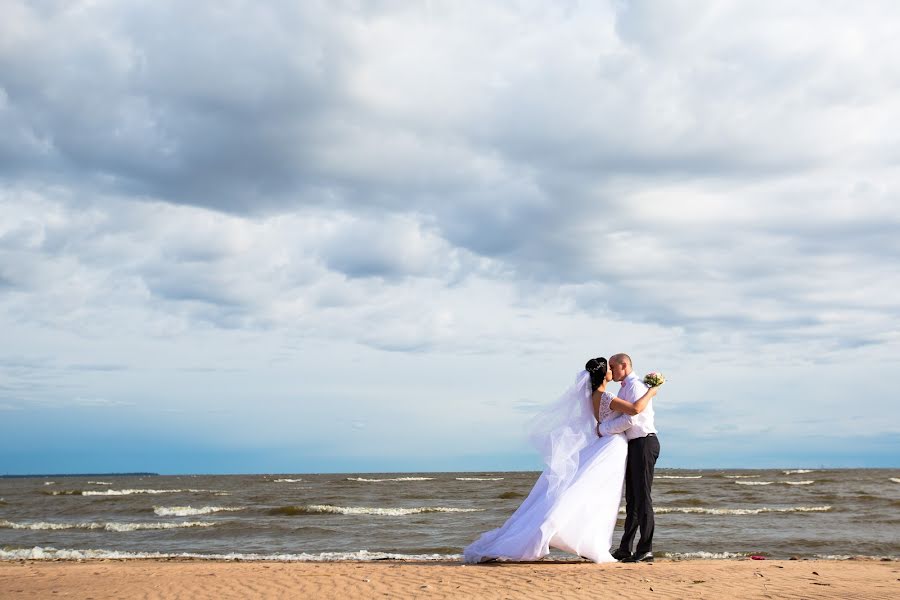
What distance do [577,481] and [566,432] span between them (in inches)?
A: 22.9

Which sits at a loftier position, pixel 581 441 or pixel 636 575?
pixel 581 441

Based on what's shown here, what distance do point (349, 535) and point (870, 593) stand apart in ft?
40.8

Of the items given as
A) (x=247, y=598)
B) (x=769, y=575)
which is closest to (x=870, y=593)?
(x=769, y=575)

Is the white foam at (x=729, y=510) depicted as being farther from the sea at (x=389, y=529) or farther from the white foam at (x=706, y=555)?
the white foam at (x=706, y=555)

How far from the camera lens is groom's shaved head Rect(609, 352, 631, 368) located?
8.86 m

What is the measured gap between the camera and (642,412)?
8648 mm

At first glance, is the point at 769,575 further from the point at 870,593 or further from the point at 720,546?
the point at 720,546

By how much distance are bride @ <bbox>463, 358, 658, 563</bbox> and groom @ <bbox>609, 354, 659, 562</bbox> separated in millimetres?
107

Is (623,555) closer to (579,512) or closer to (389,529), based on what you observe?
(579,512)

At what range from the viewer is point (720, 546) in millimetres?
15008

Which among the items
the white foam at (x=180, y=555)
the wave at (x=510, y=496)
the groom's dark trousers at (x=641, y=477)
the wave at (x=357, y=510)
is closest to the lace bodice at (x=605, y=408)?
the groom's dark trousers at (x=641, y=477)

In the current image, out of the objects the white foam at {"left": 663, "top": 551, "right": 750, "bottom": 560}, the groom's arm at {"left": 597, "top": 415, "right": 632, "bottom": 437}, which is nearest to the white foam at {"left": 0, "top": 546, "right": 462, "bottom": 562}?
the white foam at {"left": 663, "top": 551, "right": 750, "bottom": 560}

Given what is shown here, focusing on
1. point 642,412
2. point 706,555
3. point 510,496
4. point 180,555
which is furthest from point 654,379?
point 510,496

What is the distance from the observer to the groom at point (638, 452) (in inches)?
342
